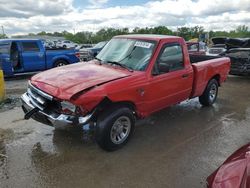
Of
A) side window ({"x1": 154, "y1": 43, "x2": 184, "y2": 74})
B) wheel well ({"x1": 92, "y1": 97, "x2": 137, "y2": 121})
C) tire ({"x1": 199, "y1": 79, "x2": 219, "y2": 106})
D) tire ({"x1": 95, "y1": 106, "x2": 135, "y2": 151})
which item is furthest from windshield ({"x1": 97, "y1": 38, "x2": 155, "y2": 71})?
tire ({"x1": 199, "y1": 79, "x2": 219, "y2": 106})

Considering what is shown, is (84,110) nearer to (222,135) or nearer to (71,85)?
(71,85)

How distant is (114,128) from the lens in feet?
14.7

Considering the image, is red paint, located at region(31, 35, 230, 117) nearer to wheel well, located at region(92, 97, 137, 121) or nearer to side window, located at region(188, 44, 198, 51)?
wheel well, located at region(92, 97, 137, 121)

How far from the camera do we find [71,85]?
4.26 metres

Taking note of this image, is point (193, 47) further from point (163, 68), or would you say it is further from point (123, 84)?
point (123, 84)

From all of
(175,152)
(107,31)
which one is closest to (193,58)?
(175,152)

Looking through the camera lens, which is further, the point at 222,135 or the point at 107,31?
the point at 107,31

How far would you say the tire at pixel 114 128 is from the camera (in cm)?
427

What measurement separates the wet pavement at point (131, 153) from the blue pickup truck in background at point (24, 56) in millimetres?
5292

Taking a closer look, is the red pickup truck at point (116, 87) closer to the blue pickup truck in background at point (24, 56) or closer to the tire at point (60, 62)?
the blue pickup truck in background at point (24, 56)

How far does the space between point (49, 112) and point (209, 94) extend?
4.39 metres

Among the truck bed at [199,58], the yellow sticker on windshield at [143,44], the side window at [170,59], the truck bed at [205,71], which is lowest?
the truck bed at [205,71]

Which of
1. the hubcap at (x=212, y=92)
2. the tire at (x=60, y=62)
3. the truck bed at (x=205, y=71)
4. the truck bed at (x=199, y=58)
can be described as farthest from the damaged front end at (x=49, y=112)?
the tire at (x=60, y=62)

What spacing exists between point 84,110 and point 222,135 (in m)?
2.88
